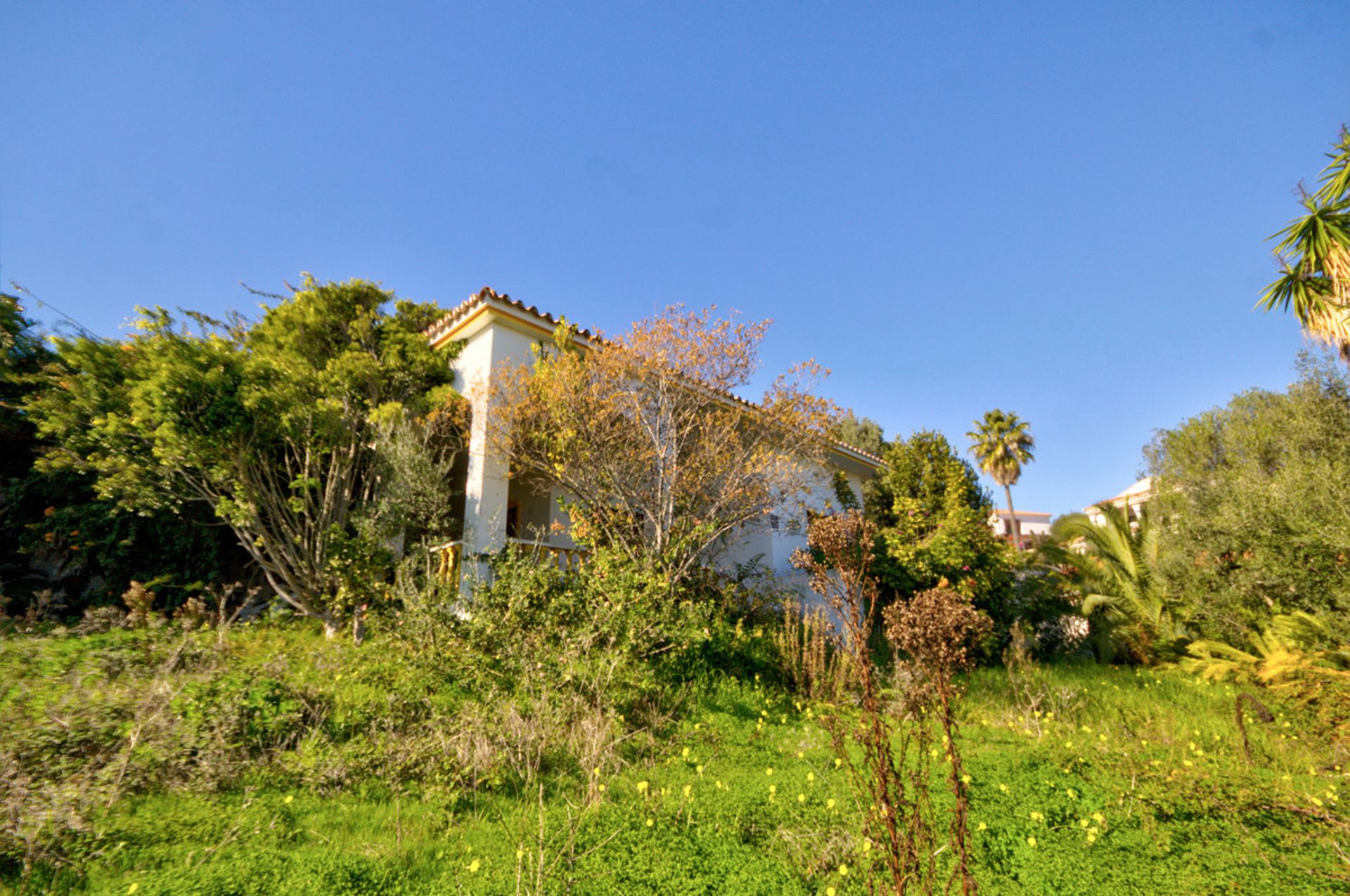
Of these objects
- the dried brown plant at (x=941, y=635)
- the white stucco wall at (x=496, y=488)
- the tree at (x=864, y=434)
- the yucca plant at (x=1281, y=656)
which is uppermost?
the tree at (x=864, y=434)

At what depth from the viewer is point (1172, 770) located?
4.84 m

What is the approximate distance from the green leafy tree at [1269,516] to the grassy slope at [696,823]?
5.13 m

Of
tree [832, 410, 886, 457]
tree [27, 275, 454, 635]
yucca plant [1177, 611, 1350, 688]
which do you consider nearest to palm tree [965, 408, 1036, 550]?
tree [832, 410, 886, 457]

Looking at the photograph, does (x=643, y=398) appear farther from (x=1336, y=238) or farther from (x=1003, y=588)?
(x=1336, y=238)

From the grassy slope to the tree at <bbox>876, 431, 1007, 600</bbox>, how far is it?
6174mm

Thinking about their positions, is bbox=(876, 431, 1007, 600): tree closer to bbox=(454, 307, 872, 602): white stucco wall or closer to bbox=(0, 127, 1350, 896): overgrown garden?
bbox=(0, 127, 1350, 896): overgrown garden

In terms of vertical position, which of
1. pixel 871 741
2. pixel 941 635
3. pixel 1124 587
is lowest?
pixel 871 741

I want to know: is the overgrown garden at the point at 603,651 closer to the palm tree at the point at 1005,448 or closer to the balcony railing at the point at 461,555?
the balcony railing at the point at 461,555

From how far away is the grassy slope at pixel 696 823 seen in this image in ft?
10.7

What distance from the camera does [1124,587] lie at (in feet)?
44.1

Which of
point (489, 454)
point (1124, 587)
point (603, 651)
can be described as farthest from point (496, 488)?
point (1124, 587)

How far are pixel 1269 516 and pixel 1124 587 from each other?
4058mm

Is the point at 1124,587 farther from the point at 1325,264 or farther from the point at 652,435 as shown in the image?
the point at 652,435

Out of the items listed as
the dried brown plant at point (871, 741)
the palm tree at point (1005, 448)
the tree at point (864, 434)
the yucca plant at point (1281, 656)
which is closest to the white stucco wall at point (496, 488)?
the dried brown plant at point (871, 741)
